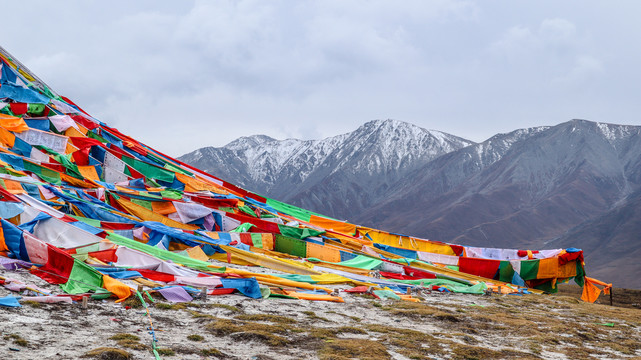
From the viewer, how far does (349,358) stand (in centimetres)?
880

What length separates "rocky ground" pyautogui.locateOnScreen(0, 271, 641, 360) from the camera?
835 centimetres

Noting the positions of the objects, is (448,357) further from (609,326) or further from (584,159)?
(584,159)

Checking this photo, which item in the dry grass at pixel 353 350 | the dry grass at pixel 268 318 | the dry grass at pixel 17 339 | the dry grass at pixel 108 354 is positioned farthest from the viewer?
the dry grass at pixel 268 318

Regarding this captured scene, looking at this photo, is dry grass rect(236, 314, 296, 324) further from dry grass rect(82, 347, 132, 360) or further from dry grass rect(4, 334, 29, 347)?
dry grass rect(4, 334, 29, 347)

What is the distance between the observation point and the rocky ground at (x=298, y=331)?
27.4ft

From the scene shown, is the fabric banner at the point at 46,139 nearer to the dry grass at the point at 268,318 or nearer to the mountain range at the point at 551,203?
the dry grass at the point at 268,318

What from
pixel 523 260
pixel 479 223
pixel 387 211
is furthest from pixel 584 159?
pixel 523 260

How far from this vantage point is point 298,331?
10.4 metres

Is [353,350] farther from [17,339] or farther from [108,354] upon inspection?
[17,339]

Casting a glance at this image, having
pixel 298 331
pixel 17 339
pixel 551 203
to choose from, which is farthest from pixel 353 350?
pixel 551 203

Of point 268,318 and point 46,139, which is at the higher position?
point 46,139

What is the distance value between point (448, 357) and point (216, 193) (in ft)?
63.3

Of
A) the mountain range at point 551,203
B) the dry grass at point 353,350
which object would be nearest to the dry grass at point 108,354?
the dry grass at point 353,350

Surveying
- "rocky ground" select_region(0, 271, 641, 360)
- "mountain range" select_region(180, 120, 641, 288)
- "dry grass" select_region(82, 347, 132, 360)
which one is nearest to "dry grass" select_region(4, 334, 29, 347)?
"rocky ground" select_region(0, 271, 641, 360)
